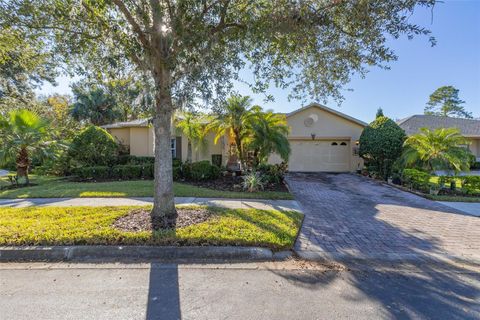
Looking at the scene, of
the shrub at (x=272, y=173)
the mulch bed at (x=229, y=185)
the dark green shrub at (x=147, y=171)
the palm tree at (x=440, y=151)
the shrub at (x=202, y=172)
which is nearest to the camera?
the mulch bed at (x=229, y=185)

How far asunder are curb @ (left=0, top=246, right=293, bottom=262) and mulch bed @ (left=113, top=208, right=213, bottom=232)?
753mm

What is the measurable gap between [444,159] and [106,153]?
16285mm

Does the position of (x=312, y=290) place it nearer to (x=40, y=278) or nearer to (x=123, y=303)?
(x=123, y=303)

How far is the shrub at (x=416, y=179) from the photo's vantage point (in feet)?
36.2

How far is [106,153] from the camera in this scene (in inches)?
534

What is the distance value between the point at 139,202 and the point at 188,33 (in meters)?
5.02

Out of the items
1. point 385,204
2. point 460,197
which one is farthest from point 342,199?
point 460,197

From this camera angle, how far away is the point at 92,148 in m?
13.2

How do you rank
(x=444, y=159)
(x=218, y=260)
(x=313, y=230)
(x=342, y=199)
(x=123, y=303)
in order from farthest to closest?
1. (x=444, y=159)
2. (x=342, y=199)
3. (x=313, y=230)
4. (x=218, y=260)
5. (x=123, y=303)

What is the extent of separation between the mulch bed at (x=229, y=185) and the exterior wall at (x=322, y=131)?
6543 mm

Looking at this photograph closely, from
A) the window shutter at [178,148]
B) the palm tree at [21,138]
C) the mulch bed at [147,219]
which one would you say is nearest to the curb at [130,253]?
the mulch bed at [147,219]

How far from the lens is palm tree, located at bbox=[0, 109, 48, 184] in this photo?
10.2m

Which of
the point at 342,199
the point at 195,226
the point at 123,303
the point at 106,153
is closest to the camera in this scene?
the point at 123,303

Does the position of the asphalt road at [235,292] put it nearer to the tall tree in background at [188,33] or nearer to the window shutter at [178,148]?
the tall tree in background at [188,33]
